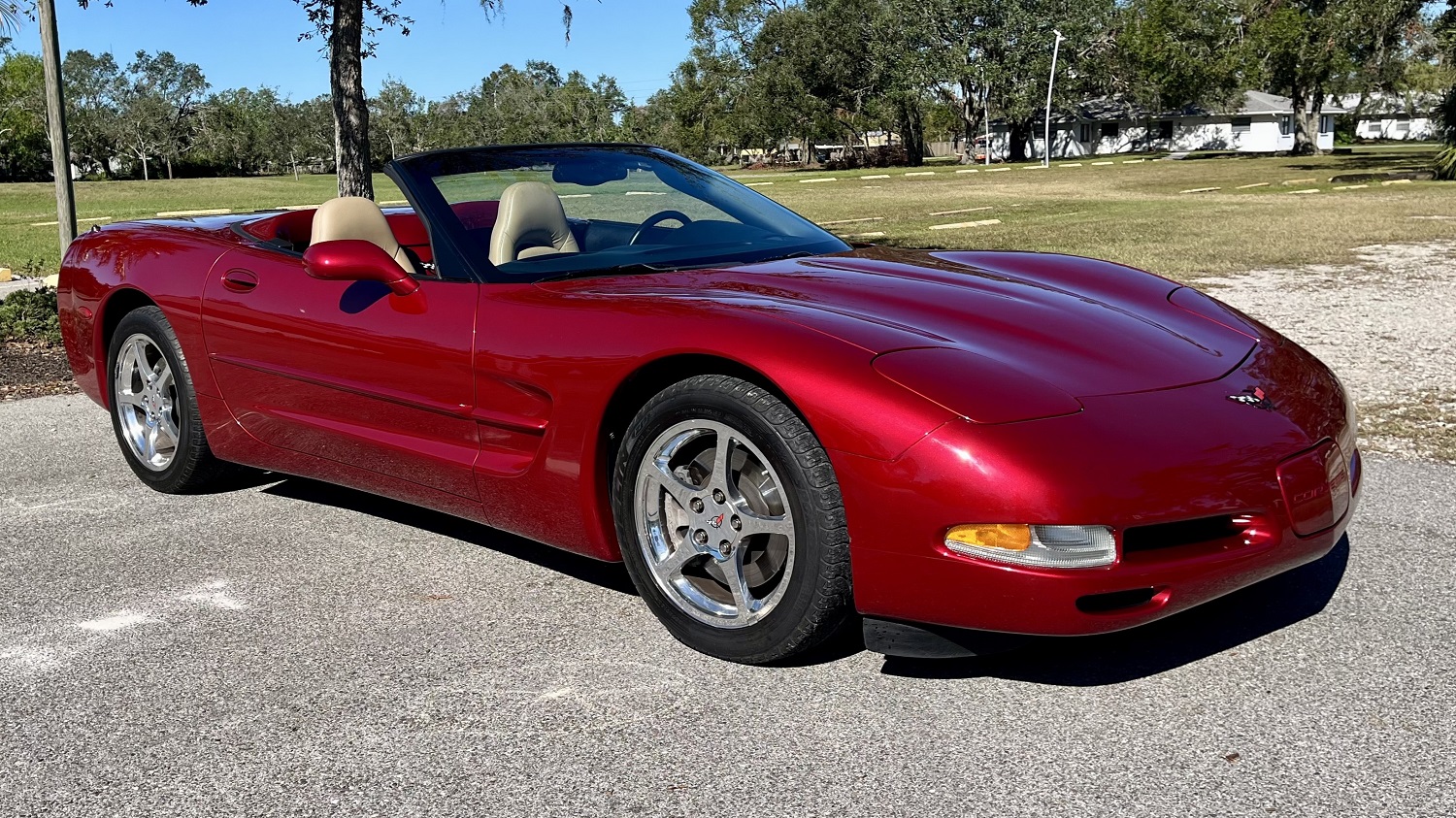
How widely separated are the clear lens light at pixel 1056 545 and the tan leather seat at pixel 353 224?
2435 mm

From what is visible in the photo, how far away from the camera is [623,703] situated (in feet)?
9.63

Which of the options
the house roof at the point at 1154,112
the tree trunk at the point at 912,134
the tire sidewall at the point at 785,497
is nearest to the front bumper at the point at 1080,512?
the tire sidewall at the point at 785,497

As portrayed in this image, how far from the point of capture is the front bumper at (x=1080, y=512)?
2627 mm

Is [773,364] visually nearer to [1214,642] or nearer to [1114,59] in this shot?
[1214,642]

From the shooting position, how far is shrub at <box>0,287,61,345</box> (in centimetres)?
871

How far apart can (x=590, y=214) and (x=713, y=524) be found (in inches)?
57.6

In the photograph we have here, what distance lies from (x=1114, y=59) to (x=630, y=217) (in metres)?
78.5

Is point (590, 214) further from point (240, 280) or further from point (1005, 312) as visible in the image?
point (1005, 312)

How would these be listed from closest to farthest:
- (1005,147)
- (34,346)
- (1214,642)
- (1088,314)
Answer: (1214,642)
(1088,314)
(34,346)
(1005,147)

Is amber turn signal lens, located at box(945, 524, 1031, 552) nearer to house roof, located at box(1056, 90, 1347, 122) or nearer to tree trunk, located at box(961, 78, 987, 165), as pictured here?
tree trunk, located at box(961, 78, 987, 165)

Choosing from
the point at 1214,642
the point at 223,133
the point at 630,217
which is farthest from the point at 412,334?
the point at 223,133

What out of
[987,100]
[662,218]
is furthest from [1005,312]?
[987,100]

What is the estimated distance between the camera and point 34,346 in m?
8.55

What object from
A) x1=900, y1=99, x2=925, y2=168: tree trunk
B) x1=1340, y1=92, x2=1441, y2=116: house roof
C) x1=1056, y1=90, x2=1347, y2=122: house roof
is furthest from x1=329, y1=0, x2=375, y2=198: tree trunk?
x1=1340, y1=92, x2=1441, y2=116: house roof
